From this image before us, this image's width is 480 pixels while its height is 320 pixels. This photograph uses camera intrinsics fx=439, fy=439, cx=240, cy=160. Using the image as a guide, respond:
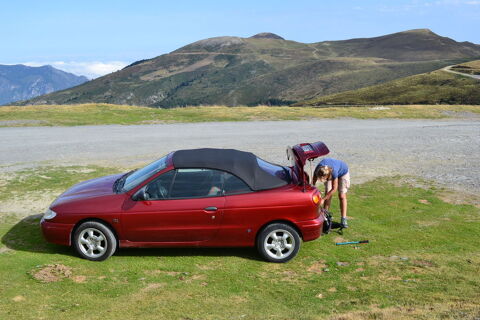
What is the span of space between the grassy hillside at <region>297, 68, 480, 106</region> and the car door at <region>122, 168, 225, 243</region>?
88.0 m

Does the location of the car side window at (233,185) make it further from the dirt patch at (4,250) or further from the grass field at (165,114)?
the grass field at (165,114)

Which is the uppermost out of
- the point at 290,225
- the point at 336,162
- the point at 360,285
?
the point at 336,162

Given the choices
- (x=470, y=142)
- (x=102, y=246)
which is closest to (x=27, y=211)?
(x=102, y=246)

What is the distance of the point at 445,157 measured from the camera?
16609 millimetres

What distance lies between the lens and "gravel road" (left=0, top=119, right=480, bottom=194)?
14.3 metres

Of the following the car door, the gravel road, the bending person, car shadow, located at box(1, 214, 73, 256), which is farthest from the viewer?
the gravel road

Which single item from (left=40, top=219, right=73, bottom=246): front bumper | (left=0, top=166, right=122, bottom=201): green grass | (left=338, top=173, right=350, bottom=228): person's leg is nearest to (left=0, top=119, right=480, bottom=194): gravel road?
(left=0, top=166, right=122, bottom=201): green grass

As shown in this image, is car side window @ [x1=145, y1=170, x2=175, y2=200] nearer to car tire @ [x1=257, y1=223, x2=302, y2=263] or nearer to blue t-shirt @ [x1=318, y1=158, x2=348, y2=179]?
car tire @ [x1=257, y1=223, x2=302, y2=263]

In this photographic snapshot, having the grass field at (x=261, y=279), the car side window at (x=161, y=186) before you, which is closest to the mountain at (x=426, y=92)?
the grass field at (x=261, y=279)

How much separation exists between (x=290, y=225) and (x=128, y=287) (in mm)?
2680

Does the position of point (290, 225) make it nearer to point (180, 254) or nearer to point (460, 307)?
point (180, 254)

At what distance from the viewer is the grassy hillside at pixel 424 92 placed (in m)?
89.3

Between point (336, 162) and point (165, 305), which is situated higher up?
point (336, 162)

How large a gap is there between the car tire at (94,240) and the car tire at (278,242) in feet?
7.82
